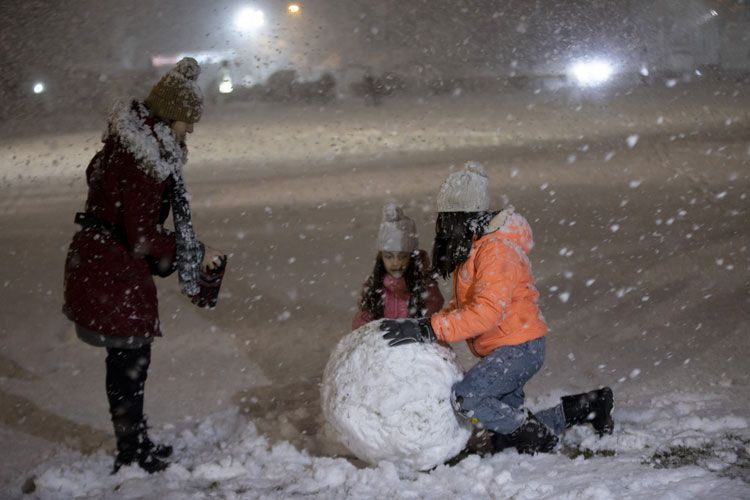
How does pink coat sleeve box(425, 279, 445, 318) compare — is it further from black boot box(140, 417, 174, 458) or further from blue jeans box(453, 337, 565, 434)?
black boot box(140, 417, 174, 458)

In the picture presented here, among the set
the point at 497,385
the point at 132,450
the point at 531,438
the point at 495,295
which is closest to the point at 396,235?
the point at 495,295

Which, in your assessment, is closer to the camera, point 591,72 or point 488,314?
point 488,314

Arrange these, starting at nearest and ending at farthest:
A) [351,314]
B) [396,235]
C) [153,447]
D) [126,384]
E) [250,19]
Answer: [126,384] → [153,447] → [396,235] → [351,314] → [250,19]

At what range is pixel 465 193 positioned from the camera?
138 inches

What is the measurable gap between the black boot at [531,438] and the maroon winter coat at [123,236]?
5.81 ft

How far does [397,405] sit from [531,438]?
2.31ft

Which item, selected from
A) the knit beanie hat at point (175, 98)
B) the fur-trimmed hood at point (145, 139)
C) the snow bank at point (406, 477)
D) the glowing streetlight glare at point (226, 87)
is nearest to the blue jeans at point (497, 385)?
the snow bank at point (406, 477)

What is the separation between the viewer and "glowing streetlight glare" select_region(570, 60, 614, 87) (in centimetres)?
1879

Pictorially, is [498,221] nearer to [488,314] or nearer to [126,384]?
[488,314]

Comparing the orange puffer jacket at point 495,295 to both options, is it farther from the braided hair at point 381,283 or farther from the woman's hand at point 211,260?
the woman's hand at point 211,260

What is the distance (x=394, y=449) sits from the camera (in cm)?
332

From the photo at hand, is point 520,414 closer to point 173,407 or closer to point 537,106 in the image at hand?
point 173,407

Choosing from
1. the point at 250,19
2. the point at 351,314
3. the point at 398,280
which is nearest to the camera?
the point at 398,280

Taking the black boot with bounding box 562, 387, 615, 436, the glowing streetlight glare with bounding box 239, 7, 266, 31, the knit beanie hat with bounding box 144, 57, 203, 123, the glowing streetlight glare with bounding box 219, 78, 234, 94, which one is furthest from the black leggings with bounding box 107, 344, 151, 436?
the glowing streetlight glare with bounding box 239, 7, 266, 31
